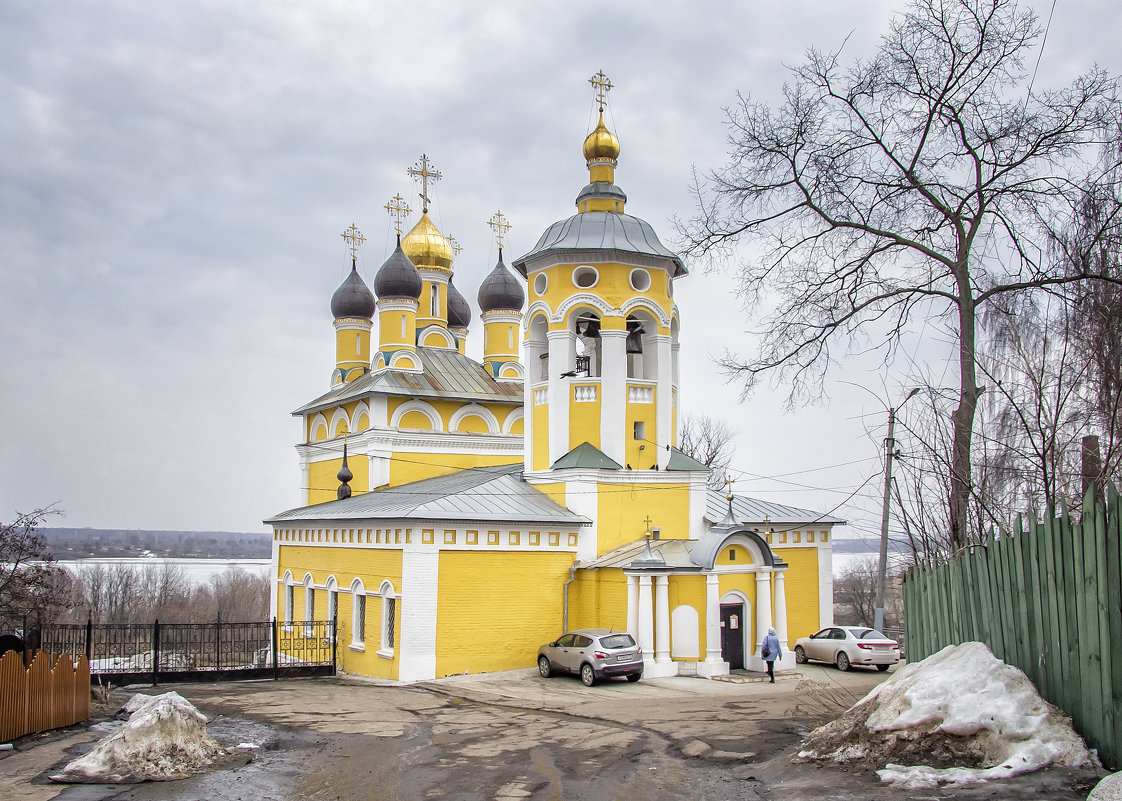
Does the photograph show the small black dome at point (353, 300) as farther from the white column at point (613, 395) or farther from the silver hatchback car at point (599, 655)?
the silver hatchback car at point (599, 655)

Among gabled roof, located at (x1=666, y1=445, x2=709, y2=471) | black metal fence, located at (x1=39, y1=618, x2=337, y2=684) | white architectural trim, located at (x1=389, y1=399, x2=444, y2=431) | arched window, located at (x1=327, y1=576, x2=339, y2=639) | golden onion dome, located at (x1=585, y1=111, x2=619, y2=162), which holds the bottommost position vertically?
black metal fence, located at (x1=39, y1=618, x2=337, y2=684)

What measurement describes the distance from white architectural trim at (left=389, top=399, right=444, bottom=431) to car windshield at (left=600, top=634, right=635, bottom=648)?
1181 cm

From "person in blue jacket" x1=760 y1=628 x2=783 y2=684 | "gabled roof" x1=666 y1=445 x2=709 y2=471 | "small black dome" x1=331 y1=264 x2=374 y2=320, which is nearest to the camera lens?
"person in blue jacket" x1=760 y1=628 x2=783 y2=684

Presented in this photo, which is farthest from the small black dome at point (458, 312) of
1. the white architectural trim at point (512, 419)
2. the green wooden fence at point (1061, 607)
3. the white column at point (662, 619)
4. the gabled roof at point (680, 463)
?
the green wooden fence at point (1061, 607)

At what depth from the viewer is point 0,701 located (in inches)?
423

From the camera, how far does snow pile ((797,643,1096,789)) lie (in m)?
7.23

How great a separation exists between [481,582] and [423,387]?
963 centimetres

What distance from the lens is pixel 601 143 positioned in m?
24.1

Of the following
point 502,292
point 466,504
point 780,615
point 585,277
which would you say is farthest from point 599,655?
point 502,292

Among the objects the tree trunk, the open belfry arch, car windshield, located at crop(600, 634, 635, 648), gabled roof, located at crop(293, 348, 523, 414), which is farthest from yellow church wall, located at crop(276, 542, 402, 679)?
the tree trunk

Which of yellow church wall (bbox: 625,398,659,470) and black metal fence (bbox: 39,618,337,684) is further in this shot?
yellow church wall (bbox: 625,398,659,470)

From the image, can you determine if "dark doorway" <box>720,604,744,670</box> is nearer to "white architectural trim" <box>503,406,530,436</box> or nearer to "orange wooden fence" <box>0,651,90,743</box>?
"white architectural trim" <box>503,406,530,436</box>

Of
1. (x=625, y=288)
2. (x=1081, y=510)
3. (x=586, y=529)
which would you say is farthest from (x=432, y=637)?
(x=1081, y=510)

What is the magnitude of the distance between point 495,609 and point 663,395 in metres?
6.18
